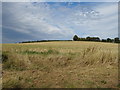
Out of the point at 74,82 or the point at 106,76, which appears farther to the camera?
the point at 106,76

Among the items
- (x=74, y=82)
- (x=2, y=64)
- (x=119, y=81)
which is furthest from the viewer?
(x=2, y=64)

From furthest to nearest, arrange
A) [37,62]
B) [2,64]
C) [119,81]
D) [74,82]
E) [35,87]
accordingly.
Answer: [37,62], [2,64], [119,81], [74,82], [35,87]

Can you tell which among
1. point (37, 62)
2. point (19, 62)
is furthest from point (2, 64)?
point (37, 62)

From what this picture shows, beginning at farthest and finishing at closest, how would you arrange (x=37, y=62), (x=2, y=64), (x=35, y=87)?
1. (x=37, y=62)
2. (x=2, y=64)
3. (x=35, y=87)

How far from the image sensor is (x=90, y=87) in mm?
5121

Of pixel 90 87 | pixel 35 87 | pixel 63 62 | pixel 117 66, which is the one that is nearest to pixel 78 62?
pixel 63 62

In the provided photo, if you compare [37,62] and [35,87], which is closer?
[35,87]

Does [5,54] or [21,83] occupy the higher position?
[5,54]

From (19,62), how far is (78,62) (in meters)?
2.80

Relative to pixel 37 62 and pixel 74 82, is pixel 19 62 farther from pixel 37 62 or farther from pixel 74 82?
pixel 74 82

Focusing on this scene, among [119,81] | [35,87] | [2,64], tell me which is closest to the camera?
[35,87]

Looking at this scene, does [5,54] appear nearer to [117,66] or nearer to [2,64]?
[2,64]

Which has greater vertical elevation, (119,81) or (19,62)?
(19,62)

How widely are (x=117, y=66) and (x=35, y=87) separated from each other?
4.29m
